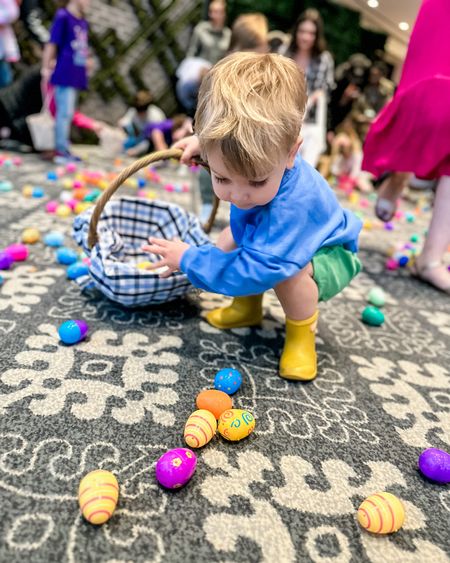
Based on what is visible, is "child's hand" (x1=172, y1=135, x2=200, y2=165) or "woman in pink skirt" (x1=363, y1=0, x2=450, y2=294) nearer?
"child's hand" (x1=172, y1=135, x2=200, y2=165)

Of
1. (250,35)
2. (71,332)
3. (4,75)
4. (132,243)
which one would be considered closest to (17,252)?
(132,243)

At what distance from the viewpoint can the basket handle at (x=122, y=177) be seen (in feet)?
3.58

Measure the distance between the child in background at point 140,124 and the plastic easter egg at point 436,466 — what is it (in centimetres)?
391

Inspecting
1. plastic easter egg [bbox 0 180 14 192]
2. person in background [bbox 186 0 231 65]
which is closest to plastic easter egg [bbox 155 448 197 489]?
plastic easter egg [bbox 0 180 14 192]

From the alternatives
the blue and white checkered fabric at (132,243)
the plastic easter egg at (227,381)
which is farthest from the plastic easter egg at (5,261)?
the plastic easter egg at (227,381)

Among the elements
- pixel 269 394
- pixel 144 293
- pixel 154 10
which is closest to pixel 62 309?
pixel 144 293

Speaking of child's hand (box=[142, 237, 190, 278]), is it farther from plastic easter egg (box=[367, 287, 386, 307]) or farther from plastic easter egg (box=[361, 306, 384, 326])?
plastic easter egg (box=[367, 287, 386, 307])

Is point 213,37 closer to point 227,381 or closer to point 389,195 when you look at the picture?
point 389,195

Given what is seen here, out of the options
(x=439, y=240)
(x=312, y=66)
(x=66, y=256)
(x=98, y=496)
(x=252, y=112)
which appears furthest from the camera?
(x=312, y=66)

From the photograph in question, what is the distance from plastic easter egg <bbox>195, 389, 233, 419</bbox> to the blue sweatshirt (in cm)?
21

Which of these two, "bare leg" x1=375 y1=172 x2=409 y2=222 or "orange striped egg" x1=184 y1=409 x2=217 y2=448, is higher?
"bare leg" x1=375 y1=172 x2=409 y2=222

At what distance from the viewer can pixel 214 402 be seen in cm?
87

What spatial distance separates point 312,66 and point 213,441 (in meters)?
2.62

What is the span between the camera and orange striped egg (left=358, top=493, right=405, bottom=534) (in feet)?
2.24
